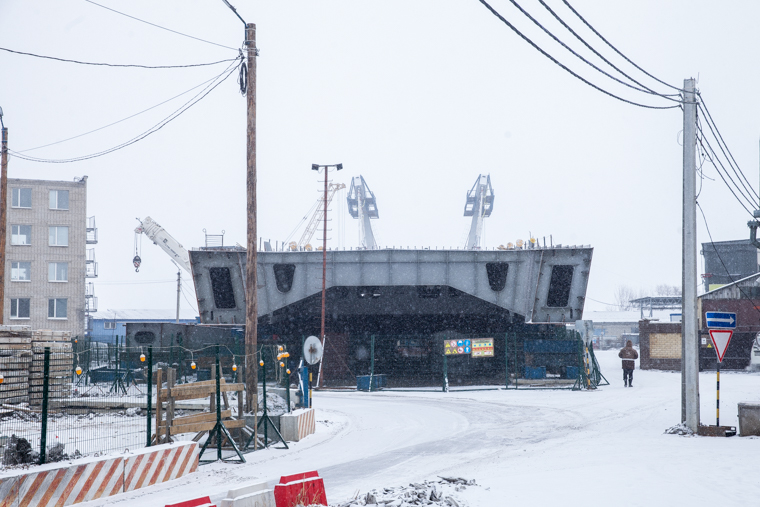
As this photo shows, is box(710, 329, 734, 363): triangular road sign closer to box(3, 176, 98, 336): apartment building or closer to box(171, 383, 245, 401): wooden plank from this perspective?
box(171, 383, 245, 401): wooden plank

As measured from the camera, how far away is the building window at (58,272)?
170 ft

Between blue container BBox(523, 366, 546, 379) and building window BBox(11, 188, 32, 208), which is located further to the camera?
building window BBox(11, 188, 32, 208)

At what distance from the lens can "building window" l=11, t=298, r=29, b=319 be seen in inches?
1980

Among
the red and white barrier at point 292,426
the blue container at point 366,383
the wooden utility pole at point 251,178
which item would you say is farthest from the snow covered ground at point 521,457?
the blue container at point 366,383

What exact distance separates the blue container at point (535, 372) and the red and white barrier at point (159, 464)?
23169 mm

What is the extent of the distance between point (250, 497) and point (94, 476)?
4.03 metres

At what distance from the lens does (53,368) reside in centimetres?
2286

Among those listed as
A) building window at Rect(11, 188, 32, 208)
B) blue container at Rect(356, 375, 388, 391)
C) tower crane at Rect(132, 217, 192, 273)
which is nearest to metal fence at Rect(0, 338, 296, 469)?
blue container at Rect(356, 375, 388, 391)

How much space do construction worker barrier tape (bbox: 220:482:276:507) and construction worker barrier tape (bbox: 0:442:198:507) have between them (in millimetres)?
3616

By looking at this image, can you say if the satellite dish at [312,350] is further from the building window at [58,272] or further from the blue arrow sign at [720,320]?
the building window at [58,272]

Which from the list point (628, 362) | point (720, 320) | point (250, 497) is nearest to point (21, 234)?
point (628, 362)

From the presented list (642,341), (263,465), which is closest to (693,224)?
(263,465)

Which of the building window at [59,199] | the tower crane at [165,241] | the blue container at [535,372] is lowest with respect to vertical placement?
the blue container at [535,372]

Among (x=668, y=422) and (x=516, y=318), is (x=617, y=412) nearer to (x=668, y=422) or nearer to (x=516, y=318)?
(x=668, y=422)
